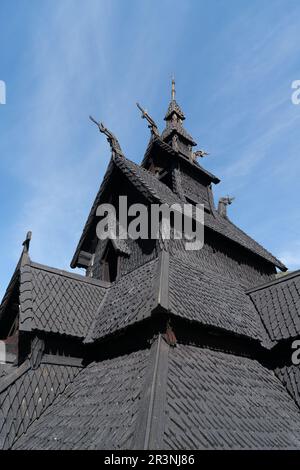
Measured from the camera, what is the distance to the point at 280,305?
848cm

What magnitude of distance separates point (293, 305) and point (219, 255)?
2.97 m

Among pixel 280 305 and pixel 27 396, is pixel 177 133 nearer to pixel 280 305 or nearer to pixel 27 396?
pixel 280 305

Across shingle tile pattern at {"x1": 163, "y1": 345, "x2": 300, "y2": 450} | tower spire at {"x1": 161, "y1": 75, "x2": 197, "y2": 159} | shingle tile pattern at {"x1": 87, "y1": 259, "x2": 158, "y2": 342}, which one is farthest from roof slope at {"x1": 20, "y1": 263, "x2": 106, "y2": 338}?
tower spire at {"x1": 161, "y1": 75, "x2": 197, "y2": 159}

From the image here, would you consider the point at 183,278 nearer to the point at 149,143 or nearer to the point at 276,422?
the point at 276,422

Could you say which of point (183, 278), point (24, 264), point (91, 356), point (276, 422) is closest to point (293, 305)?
point (183, 278)

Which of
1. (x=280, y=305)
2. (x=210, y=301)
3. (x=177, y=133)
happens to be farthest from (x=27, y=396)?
(x=177, y=133)

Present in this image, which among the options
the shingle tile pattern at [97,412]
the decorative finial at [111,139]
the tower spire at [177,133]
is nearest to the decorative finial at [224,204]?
the tower spire at [177,133]

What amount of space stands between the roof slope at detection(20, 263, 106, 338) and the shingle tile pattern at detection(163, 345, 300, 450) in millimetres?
2715

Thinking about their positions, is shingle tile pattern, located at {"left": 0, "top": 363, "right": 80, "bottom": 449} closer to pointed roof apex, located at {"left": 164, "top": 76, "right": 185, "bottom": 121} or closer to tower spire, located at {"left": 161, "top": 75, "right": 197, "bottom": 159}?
tower spire, located at {"left": 161, "top": 75, "right": 197, "bottom": 159}

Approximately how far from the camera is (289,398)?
6.55m

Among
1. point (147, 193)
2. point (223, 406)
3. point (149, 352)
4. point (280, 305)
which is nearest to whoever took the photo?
point (223, 406)

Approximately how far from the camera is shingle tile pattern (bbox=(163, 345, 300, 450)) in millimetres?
4289

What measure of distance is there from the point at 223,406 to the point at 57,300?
4364 millimetres

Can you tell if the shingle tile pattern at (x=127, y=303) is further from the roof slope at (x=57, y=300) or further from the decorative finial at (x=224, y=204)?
the decorative finial at (x=224, y=204)
